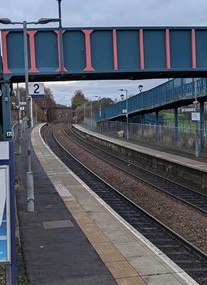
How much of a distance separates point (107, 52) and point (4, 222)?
1403 cm

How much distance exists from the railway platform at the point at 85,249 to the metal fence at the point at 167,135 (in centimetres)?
1738

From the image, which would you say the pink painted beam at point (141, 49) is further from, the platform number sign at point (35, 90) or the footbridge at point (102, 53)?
the platform number sign at point (35, 90)

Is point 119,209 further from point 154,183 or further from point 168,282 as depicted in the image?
point 168,282

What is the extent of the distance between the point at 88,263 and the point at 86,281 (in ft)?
3.17

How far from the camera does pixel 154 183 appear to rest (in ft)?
72.8

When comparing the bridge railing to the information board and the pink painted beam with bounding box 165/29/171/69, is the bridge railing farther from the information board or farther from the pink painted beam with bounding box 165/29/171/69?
the information board

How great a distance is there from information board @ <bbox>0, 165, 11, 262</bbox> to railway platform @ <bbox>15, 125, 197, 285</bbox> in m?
1.93

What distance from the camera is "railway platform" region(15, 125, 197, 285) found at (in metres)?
7.29

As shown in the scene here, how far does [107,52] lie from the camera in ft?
60.9

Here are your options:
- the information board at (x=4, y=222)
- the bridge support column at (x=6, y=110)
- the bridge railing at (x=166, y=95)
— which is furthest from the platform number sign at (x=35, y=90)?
the bridge railing at (x=166, y=95)

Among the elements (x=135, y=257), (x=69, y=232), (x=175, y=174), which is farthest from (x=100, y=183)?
(x=135, y=257)

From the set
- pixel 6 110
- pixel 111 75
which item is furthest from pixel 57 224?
pixel 111 75

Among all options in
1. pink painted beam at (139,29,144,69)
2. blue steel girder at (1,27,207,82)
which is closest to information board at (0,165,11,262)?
blue steel girder at (1,27,207,82)

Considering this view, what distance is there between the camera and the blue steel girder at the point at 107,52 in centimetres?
1780
